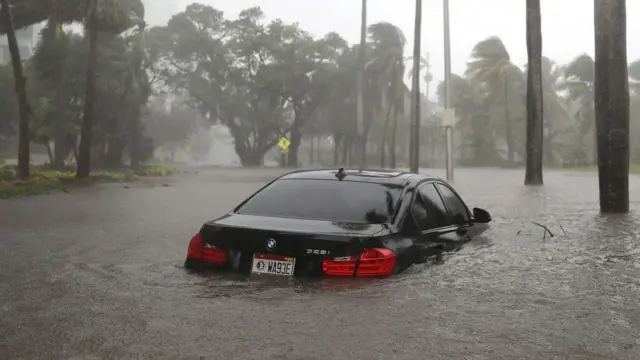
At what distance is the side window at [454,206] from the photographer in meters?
7.75

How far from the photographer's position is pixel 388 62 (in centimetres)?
5688

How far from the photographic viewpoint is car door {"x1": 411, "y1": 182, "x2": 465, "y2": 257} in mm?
6613

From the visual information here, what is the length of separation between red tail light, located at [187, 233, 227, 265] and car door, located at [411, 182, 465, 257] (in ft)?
5.75

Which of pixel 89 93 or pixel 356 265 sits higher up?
pixel 89 93

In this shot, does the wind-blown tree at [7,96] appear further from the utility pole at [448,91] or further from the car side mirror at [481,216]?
the car side mirror at [481,216]

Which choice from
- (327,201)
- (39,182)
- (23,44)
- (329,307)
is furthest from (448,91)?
(23,44)

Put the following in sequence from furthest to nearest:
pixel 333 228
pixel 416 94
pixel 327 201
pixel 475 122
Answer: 1. pixel 475 122
2. pixel 416 94
3. pixel 327 201
4. pixel 333 228

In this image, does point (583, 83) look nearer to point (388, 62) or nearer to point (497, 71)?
point (497, 71)

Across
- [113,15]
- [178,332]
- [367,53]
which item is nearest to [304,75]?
[367,53]

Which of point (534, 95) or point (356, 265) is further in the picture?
point (534, 95)

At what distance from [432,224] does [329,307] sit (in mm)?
1930

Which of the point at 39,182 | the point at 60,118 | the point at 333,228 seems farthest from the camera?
the point at 60,118

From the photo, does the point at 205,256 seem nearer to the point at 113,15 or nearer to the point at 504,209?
the point at 504,209

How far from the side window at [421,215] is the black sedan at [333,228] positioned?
0.01 meters
